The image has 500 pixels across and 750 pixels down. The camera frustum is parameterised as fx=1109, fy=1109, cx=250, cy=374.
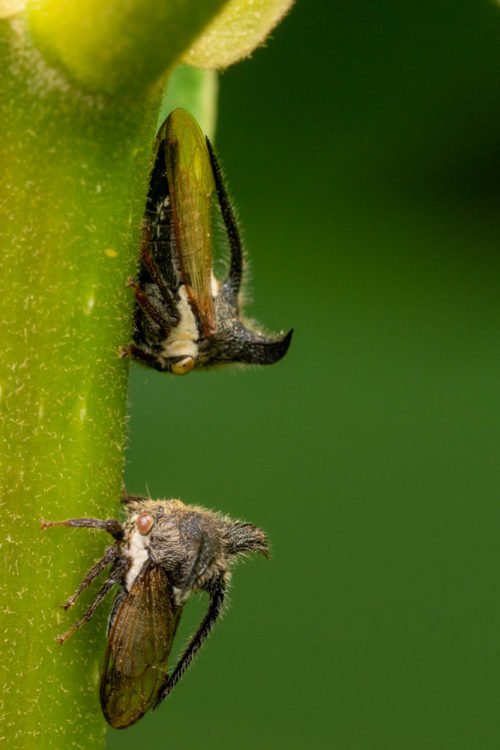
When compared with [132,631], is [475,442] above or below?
above

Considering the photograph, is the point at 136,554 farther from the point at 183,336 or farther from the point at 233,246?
the point at 233,246

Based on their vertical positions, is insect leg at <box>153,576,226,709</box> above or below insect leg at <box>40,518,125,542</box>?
below

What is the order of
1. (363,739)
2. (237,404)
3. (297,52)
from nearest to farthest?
(363,739), (237,404), (297,52)

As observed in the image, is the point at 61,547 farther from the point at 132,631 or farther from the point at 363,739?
the point at 363,739

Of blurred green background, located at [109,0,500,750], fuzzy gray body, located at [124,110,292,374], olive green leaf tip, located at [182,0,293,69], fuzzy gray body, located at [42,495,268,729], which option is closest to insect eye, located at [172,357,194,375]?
fuzzy gray body, located at [124,110,292,374]

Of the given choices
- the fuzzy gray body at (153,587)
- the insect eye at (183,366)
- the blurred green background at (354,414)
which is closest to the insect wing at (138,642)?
the fuzzy gray body at (153,587)

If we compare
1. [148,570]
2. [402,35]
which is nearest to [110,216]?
[148,570]

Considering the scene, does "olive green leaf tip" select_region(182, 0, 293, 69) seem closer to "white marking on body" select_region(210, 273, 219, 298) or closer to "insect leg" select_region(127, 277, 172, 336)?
"insect leg" select_region(127, 277, 172, 336)
